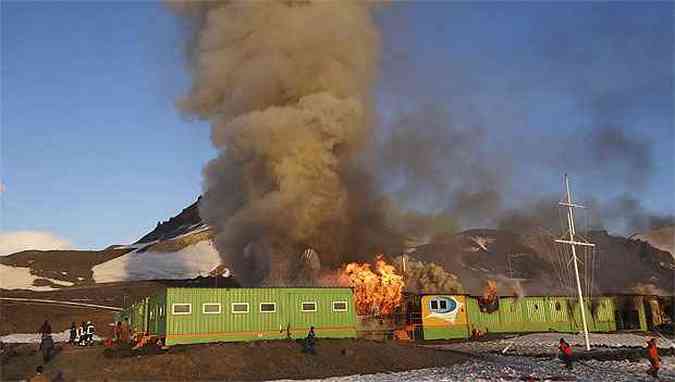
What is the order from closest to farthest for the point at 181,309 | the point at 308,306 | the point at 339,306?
the point at 181,309, the point at 308,306, the point at 339,306

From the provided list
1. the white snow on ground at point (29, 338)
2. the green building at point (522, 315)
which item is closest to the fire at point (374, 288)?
the green building at point (522, 315)

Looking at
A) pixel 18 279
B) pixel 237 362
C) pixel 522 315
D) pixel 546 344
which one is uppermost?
pixel 18 279

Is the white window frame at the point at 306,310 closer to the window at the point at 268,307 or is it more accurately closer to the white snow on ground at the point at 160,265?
the window at the point at 268,307

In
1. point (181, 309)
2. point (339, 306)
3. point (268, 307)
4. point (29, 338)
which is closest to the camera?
point (181, 309)

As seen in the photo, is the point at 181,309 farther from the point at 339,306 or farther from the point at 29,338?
the point at 29,338

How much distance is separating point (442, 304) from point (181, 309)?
2018 cm

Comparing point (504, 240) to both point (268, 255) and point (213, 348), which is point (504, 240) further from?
point (213, 348)

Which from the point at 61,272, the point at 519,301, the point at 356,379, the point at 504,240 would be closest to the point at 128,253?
the point at 61,272

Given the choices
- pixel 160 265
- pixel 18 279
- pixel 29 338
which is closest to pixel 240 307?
pixel 29 338

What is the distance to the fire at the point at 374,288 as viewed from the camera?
45469 mm

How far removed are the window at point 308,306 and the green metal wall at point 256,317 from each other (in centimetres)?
17

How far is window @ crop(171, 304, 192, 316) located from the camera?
29.5 meters

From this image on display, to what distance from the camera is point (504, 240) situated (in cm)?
13888

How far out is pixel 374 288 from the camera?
153 ft
